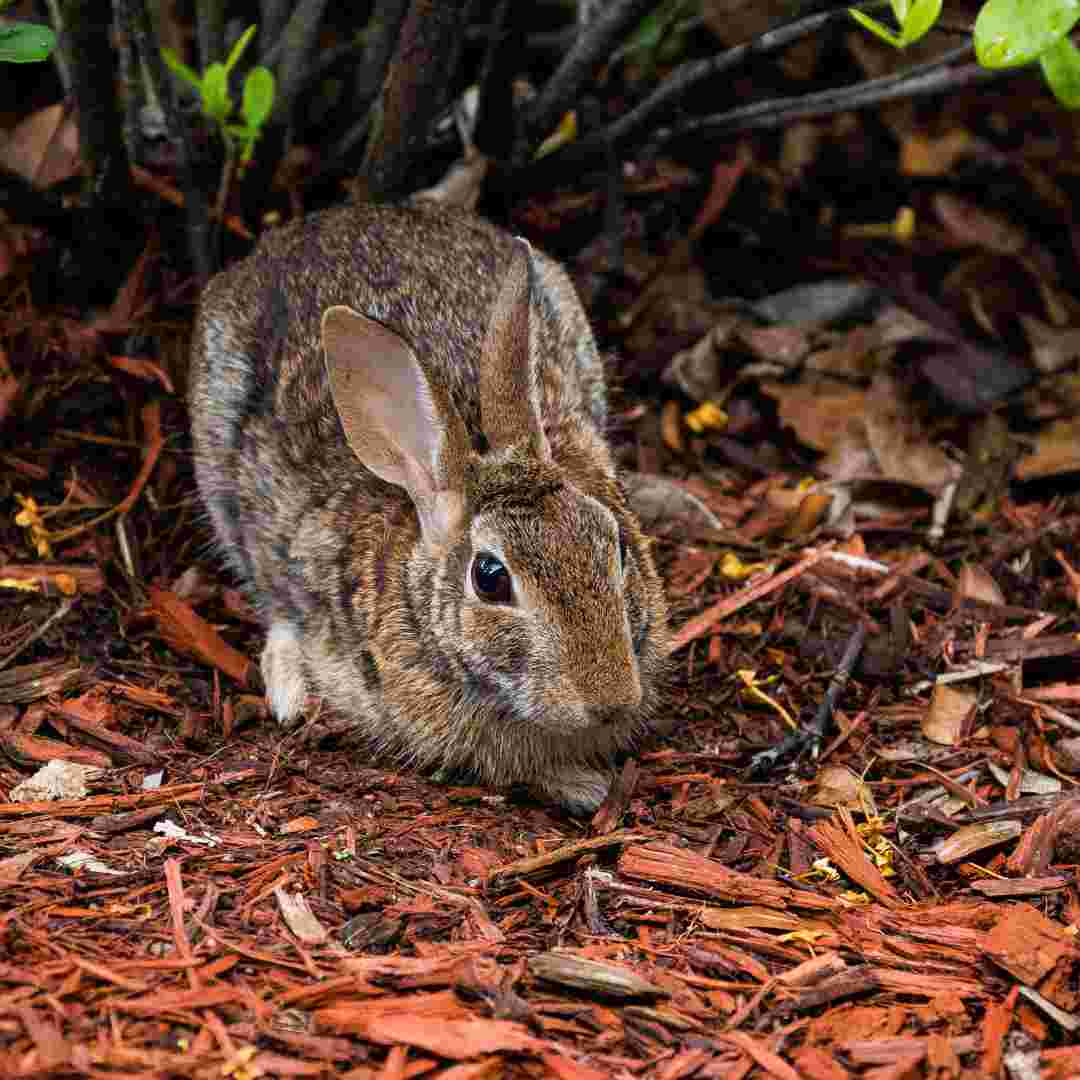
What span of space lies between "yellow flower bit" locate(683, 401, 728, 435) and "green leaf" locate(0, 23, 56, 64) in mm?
3522

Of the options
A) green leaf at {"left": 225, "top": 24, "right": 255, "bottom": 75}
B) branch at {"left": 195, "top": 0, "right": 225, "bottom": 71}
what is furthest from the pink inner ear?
branch at {"left": 195, "top": 0, "right": 225, "bottom": 71}

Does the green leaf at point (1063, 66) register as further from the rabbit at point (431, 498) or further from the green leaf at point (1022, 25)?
the rabbit at point (431, 498)

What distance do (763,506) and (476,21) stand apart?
3.09 m

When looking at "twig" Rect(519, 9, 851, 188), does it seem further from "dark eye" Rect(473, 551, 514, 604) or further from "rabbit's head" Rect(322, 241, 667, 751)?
"dark eye" Rect(473, 551, 514, 604)

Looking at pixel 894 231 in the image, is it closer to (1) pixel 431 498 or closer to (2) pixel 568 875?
(1) pixel 431 498

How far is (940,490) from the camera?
6.57m

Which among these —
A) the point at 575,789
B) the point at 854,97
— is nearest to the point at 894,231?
the point at 854,97

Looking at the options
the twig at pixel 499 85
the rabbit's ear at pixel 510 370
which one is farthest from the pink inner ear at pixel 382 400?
the twig at pixel 499 85

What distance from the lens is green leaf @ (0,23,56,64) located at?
430 cm

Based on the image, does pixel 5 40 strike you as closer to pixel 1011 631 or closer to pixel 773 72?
pixel 1011 631

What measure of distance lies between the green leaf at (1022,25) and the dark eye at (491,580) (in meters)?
2.10

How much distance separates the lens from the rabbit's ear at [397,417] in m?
4.81

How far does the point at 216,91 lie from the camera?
5758 millimetres

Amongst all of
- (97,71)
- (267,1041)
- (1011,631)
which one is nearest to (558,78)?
(97,71)
